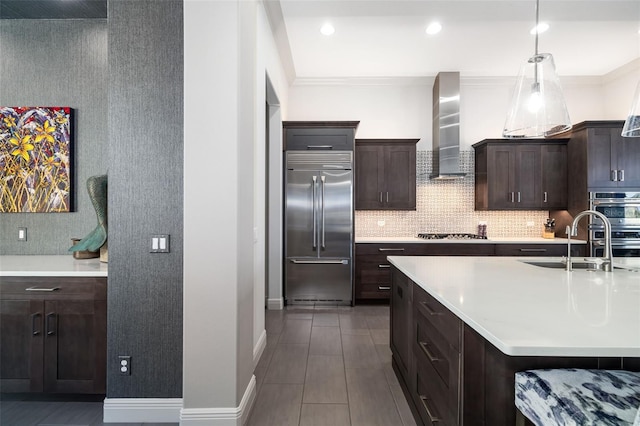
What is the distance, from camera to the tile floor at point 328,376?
209 cm

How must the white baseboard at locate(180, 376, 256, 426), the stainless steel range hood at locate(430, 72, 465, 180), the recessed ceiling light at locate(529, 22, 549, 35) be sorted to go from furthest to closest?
the stainless steel range hood at locate(430, 72, 465, 180) → the recessed ceiling light at locate(529, 22, 549, 35) → the white baseboard at locate(180, 376, 256, 426)

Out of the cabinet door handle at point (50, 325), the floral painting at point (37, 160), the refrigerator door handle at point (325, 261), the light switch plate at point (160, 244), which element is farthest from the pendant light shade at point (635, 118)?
the floral painting at point (37, 160)

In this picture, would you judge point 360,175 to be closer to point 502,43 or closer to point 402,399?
point 502,43

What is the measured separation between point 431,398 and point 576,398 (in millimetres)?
749

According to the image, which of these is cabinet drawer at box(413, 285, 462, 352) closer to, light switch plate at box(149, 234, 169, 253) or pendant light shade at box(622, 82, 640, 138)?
pendant light shade at box(622, 82, 640, 138)

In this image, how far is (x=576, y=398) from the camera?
103 centimetres

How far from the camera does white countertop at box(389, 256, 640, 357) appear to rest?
97 cm

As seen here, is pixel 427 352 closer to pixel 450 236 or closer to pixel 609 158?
pixel 450 236

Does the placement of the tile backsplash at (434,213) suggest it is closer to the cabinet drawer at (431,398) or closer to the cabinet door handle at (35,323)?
the cabinet drawer at (431,398)

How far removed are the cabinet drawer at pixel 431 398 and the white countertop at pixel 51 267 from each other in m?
→ 2.04

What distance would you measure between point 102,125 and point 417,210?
411 centimetres

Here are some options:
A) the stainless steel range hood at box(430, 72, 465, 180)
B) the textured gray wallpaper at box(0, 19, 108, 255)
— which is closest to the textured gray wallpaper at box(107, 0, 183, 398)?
the textured gray wallpaper at box(0, 19, 108, 255)

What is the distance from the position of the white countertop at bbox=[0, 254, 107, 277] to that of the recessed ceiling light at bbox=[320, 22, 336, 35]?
3.10 metres

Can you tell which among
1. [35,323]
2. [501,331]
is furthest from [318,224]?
[501,331]
